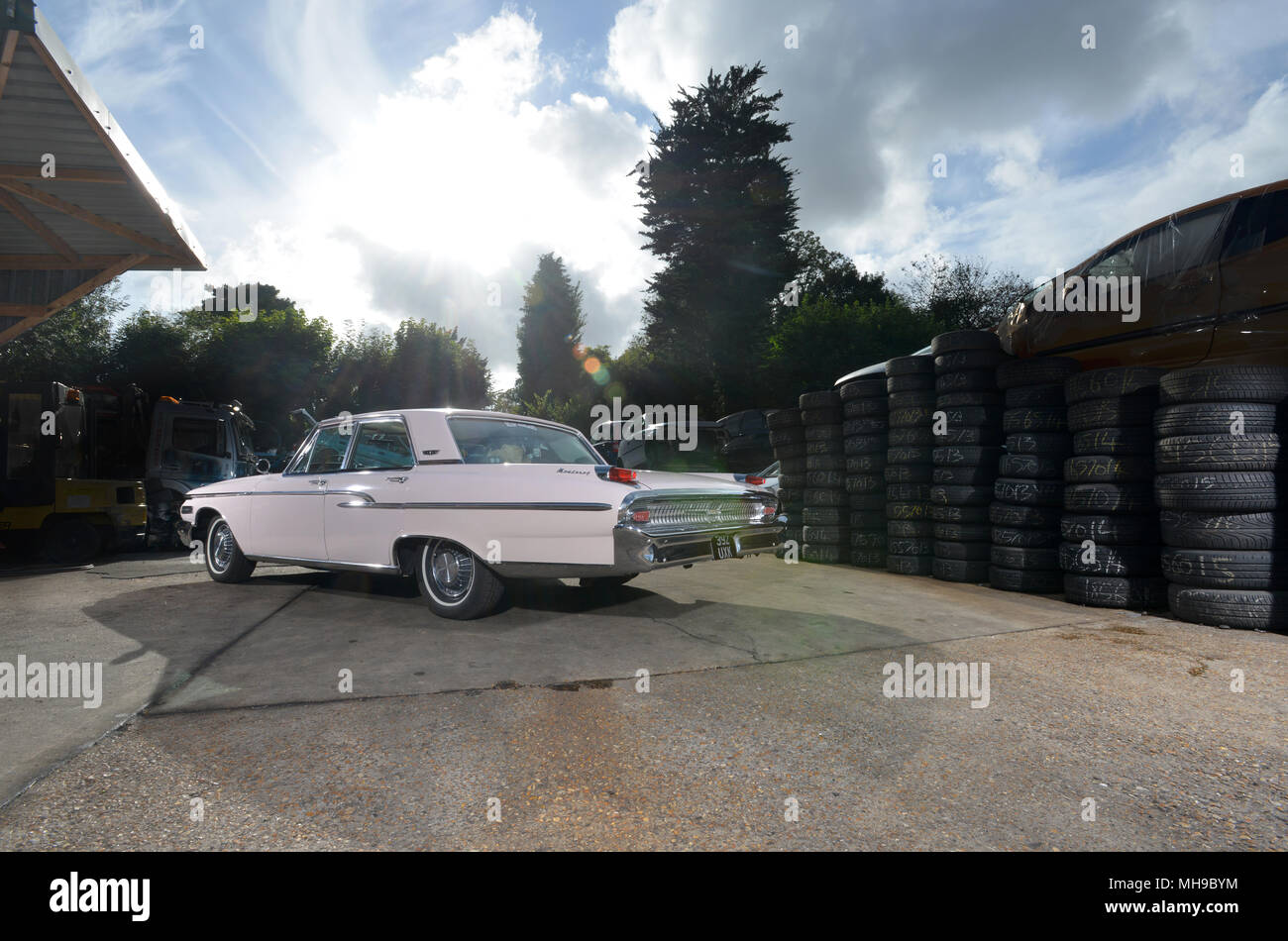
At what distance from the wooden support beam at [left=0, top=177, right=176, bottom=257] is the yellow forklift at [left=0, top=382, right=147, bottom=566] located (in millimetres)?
2235

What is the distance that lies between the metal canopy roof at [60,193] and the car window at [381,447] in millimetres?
4740

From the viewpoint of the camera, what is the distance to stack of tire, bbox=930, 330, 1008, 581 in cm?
666

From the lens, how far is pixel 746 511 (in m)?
5.31

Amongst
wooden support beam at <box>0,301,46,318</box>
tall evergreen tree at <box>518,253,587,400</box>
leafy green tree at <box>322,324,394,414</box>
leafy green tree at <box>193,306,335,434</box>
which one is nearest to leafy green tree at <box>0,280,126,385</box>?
leafy green tree at <box>193,306,335,434</box>

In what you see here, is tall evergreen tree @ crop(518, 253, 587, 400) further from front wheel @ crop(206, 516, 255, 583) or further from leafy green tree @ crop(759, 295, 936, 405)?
front wheel @ crop(206, 516, 255, 583)

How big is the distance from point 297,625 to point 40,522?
22.5 ft

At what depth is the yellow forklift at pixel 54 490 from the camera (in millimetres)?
8938

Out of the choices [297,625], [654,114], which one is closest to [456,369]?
[654,114]

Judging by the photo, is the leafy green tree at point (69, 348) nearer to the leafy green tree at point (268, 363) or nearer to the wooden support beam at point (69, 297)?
the leafy green tree at point (268, 363)

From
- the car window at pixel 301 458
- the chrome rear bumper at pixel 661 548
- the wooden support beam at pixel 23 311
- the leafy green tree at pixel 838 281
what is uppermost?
the leafy green tree at pixel 838 281

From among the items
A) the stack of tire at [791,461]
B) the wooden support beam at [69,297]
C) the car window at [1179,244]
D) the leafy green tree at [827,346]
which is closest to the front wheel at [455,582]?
the stack of tire at [791,461]

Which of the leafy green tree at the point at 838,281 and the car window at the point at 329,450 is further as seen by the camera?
the leafy green tree at the point at 838,281

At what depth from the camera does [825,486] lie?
833 centimetres

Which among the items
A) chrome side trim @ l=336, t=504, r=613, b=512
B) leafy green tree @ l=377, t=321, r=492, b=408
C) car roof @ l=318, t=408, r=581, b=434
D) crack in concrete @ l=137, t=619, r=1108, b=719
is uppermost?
leafy green tree @ l=377, t=321, r=492, b=408
